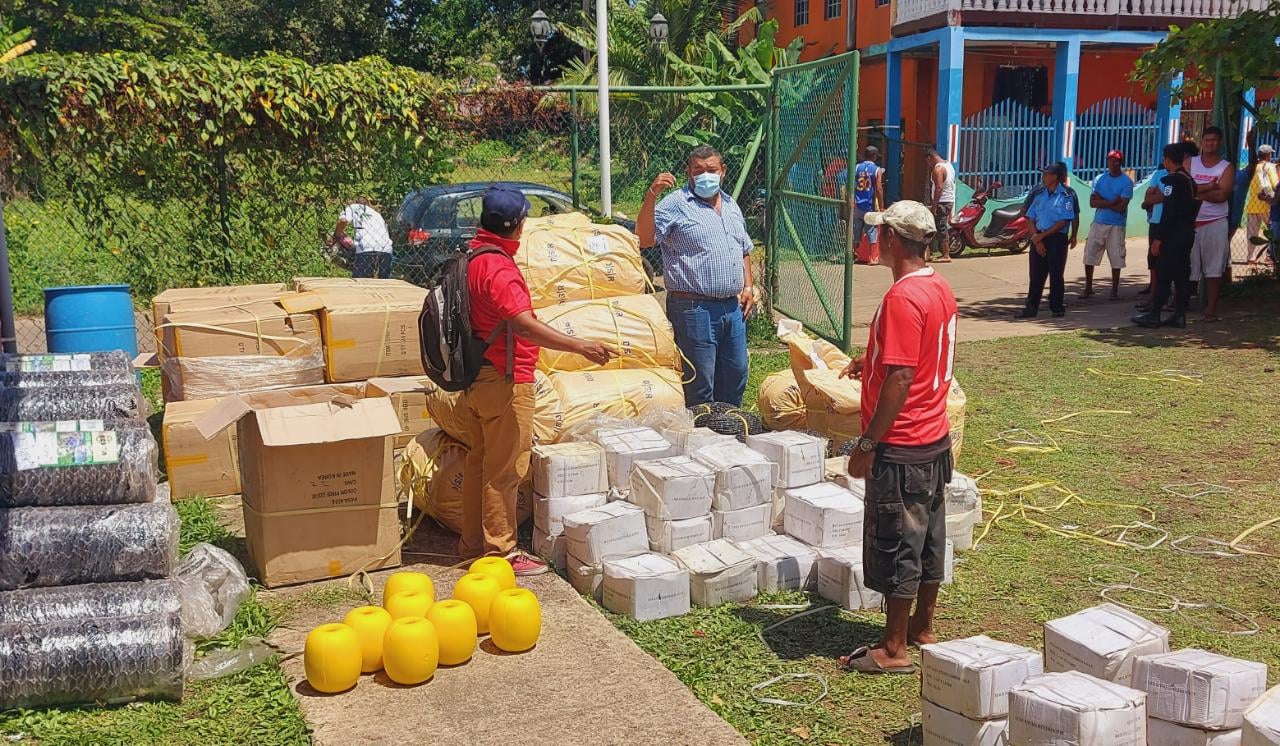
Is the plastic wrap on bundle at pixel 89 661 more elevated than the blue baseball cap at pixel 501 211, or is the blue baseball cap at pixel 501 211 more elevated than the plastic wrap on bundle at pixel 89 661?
the blue baseball cap at pixel 501 211

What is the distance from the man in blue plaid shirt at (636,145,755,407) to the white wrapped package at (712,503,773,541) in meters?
1.68

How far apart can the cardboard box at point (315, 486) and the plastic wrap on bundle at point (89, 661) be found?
3.56 ft

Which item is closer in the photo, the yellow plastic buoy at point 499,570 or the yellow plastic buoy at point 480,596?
the yellow plastic buoy at point 480,596

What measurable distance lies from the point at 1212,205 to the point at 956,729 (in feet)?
32.0

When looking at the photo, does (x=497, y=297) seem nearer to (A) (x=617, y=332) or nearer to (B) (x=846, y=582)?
(A) (x=617, y=332)

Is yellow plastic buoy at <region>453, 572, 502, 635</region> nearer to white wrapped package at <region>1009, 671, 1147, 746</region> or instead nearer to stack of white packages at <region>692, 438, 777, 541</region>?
stack of white packages at <region>692, 438, 777, 541</region>

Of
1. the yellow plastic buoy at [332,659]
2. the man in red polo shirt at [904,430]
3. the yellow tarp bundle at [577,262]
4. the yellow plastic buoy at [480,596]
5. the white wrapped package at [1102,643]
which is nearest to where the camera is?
the white wrapped package at [1102,643]

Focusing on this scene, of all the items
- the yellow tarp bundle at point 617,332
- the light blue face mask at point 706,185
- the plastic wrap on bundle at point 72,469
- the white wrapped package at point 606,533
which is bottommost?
the white wrapped package at point 606,533

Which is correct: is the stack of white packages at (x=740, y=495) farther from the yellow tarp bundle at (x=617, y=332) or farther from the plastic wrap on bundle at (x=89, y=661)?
the plastic wrap on bundle at (x=89, y=661)

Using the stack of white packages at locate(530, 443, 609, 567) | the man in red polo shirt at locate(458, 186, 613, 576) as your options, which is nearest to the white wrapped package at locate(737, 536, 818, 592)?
the stack of white packages at locate(530, 443, 609, 567)

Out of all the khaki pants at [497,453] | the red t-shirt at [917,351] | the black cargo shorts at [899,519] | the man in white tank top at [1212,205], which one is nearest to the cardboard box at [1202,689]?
the black cargo shorts at [899,519]

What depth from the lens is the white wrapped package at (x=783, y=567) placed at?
5.22 m

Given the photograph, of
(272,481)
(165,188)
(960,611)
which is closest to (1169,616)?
(960,611)

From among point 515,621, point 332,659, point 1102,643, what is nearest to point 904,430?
point 1102,643
